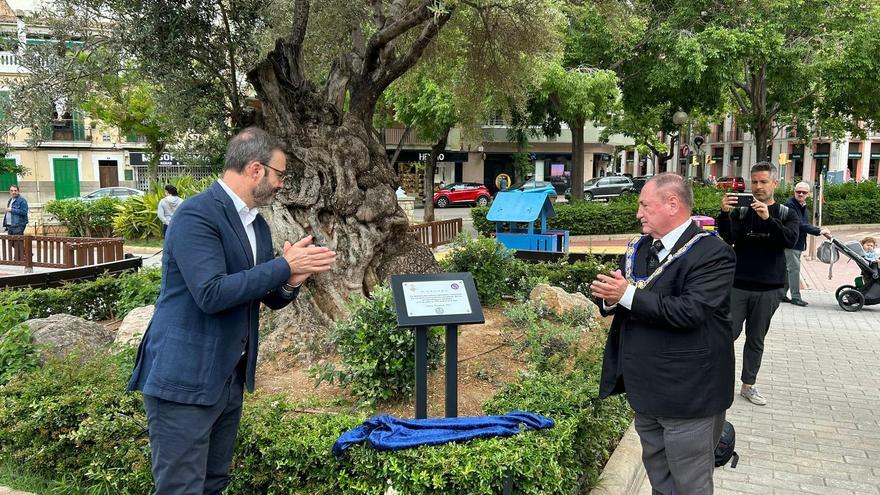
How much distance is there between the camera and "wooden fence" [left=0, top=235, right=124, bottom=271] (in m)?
12.2

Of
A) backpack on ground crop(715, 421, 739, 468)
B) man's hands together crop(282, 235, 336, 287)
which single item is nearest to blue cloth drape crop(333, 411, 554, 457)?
man's hands together crop(282, 235, 336, 287)

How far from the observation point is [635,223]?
20.2 metres

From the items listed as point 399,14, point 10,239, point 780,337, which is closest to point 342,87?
point 399,14

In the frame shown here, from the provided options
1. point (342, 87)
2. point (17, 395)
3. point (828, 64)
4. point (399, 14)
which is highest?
point (828, 64)

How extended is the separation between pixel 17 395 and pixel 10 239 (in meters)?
11.6

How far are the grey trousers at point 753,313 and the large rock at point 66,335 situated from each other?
5.40m

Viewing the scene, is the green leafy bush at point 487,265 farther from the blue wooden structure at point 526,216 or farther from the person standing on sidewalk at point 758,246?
the blue wooden structure at point 526,216

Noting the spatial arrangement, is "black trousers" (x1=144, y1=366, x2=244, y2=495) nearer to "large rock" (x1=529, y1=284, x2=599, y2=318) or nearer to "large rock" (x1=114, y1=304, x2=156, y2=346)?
"large rock" (x1=114, y1=304, x2=156, y2=346)

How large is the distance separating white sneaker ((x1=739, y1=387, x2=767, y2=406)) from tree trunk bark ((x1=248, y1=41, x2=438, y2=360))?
3352 mm

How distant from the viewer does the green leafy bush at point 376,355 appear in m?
4.34

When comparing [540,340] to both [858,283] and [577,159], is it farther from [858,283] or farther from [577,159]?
[577,159]

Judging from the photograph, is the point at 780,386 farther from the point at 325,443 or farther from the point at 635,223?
the point at 635,223

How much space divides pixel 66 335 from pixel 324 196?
2.54 meters

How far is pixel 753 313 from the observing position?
18.0 feet
